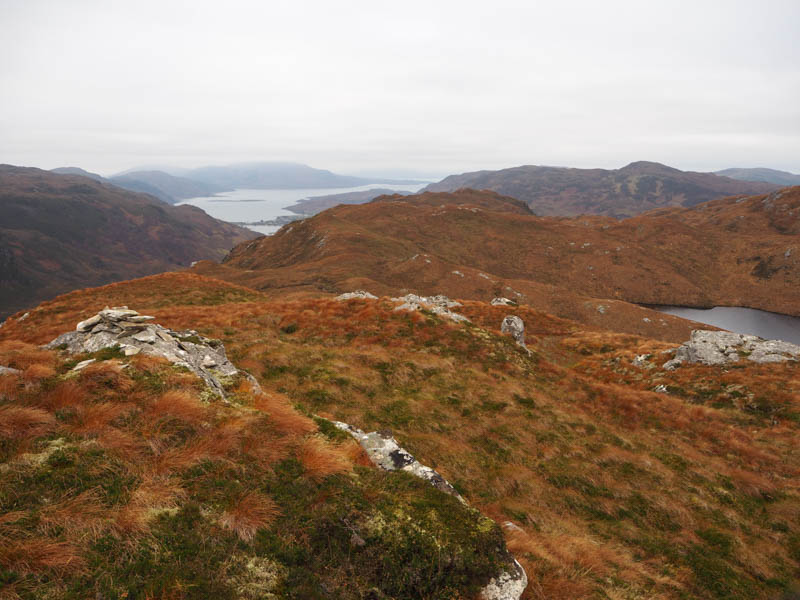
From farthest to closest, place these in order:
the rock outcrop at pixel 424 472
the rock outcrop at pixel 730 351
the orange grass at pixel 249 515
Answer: the rock outcrop at pixel 730 351, the rock outcrop at pixel 424 472, the orange grass at pixel 249 515

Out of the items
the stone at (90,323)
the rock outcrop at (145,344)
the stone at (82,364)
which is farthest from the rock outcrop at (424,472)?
the stone at (90,323)

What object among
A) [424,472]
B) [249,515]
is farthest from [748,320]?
[249,515]

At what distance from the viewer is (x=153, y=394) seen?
8.44 meters

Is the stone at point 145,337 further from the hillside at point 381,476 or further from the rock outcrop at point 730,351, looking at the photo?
the rock outcrop at point 730,351

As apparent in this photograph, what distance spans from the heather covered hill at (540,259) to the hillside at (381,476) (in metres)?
Answer: 54.4

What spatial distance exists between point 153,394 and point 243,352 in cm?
1134

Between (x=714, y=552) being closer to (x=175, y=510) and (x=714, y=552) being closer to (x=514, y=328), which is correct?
(x=175, y=510)

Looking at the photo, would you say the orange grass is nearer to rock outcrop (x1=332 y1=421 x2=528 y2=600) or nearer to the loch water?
rock outcrop (x1=332 y1=421 x2=528 y2=600)

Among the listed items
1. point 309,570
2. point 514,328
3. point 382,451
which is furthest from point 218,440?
point 514,328

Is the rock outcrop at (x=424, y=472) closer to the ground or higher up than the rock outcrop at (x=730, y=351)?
higher up

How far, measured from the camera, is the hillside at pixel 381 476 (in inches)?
193

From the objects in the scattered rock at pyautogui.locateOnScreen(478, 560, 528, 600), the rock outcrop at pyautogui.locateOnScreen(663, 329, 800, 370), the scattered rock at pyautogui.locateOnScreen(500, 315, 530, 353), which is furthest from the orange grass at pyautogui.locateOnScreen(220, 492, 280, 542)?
the rock outcrop at pyautogui.locateOnScreen(663, 329, 800, 370)

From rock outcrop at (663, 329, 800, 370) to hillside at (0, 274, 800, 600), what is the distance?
10.1 feet

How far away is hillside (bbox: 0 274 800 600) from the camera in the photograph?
491 cm
